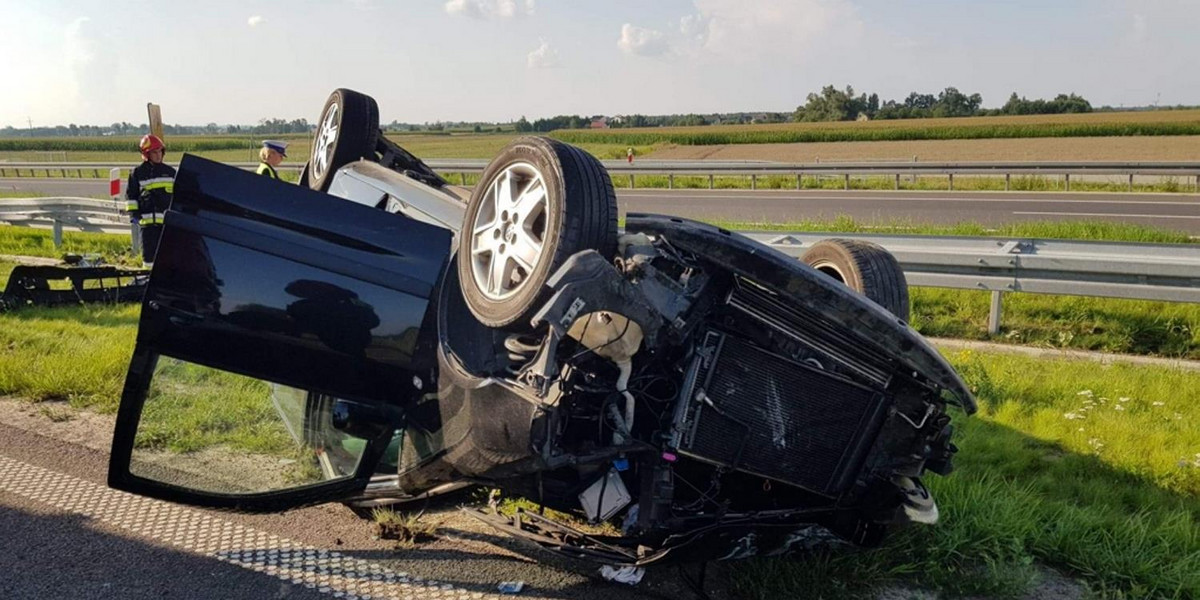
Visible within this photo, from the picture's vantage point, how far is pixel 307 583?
3.34 m

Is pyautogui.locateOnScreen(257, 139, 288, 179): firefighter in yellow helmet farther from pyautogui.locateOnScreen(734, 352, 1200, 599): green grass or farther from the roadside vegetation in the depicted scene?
pyautogui.locateOnScreen(734, 352, 1200, 599): green grass

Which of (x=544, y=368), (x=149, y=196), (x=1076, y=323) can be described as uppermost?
(x=149, y=196)

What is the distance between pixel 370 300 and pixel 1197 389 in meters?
4.87

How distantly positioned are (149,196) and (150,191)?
5 centimetres

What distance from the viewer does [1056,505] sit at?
12.6ft

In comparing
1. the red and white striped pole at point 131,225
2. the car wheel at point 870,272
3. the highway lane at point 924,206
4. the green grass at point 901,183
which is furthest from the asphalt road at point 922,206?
the car wheel at point 870,272

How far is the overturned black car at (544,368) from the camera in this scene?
9.27 ft

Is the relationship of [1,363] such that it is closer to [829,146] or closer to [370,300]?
[370,300]

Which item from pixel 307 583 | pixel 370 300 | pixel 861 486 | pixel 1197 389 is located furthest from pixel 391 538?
pixel 1197 389

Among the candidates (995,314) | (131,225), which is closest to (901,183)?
(995,314)

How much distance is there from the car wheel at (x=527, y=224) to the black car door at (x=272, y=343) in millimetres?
187

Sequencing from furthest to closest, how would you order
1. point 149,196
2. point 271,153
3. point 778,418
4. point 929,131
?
point 929,131, point 149,196, point 271,153, point 778,418

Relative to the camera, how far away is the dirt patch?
31203mm

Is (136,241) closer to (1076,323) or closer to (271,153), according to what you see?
(271,153)
